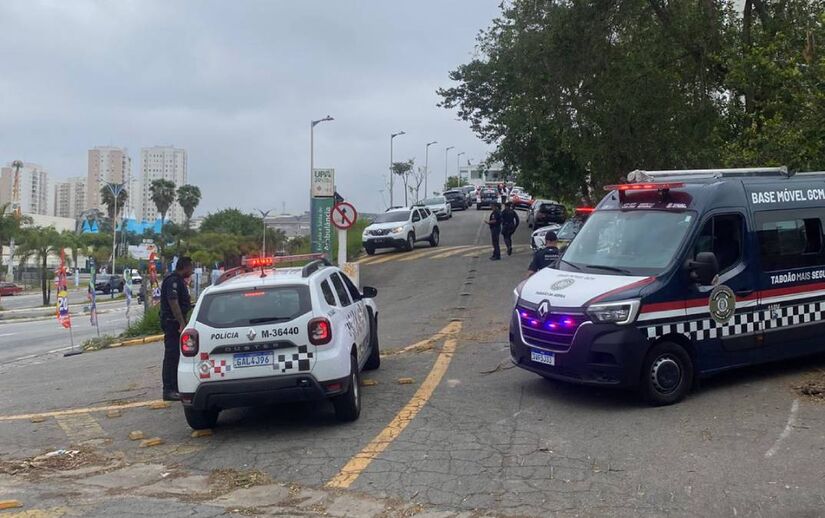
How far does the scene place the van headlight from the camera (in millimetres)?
7898

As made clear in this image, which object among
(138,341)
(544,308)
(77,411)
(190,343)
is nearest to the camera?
(190,343)

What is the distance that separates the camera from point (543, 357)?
331 inches

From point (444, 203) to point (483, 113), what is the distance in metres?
9.35

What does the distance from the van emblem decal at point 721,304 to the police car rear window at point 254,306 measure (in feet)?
14.3

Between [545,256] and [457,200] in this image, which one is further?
[457,200]

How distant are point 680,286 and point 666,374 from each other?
3.10ft

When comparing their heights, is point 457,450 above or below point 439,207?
below

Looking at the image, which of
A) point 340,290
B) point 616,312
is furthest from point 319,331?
point 616,312

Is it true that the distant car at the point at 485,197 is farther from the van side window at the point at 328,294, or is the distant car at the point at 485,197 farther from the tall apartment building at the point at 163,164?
the tall apartment building at the point at 163,164

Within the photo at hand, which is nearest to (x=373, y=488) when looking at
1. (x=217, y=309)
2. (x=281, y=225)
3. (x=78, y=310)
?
(x=217, y=309)

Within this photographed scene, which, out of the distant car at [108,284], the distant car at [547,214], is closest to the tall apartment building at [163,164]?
the distant car at [108,284]

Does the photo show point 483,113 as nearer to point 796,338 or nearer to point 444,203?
point 444,203

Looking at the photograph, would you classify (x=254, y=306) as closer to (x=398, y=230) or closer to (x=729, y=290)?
(x=729, y=290)

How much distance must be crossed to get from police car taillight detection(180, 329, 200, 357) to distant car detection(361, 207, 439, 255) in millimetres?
21287
